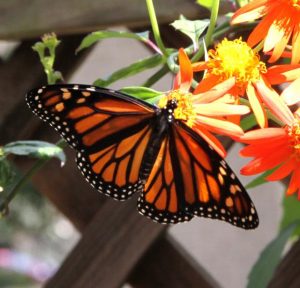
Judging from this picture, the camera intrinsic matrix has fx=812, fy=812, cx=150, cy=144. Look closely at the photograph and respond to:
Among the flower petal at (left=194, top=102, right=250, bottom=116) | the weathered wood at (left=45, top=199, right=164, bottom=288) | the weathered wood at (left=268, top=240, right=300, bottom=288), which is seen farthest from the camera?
the weathered wood at (left=45, top=199, right=164, bottom=288)

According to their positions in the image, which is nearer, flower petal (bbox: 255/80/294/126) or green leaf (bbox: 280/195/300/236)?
flower petal (bbox: 255/80/294/126)

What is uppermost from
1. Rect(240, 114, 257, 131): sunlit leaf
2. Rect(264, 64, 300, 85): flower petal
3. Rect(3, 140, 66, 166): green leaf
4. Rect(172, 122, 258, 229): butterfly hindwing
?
Rect(264, 64, 300, 85): flower petal

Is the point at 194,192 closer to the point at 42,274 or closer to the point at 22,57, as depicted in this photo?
the point at 22,57

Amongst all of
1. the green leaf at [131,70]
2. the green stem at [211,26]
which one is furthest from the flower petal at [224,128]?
the green leaf at [131,70]

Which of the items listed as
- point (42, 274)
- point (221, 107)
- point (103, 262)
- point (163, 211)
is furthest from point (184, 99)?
point (42, 274)

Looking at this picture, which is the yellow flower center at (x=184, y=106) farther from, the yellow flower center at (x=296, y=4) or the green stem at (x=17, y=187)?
the green stem at (x=17, y=187)

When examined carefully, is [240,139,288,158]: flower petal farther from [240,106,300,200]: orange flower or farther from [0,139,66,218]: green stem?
[0,139,66,218]: green stem

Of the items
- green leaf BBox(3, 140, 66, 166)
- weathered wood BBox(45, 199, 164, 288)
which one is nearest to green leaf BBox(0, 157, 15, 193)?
green leaf BBox(3, 140, 66, 166)
